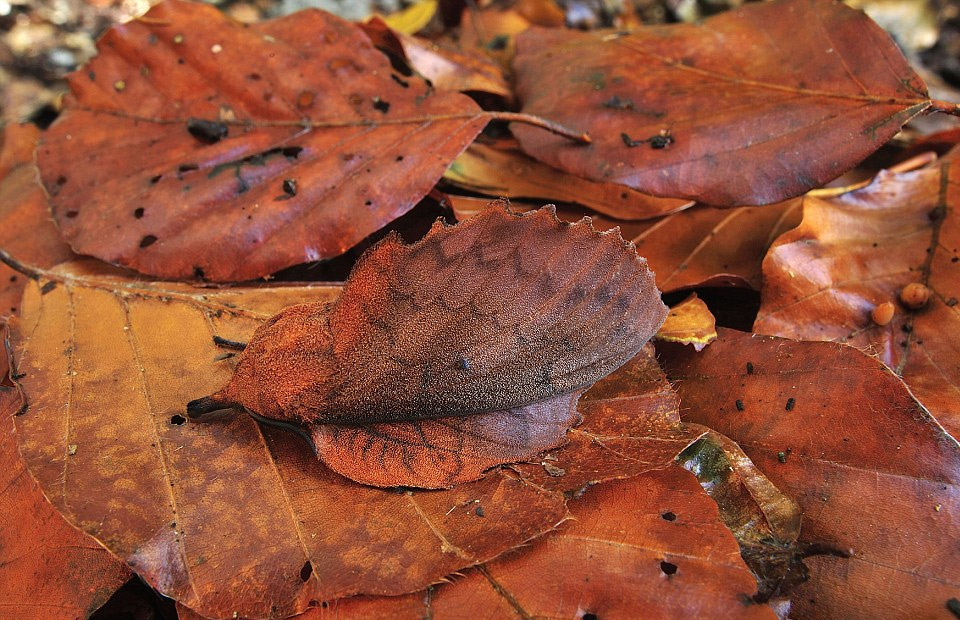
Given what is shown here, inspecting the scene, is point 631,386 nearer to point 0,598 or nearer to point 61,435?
point 61,435

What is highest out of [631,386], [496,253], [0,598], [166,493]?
[496,253]

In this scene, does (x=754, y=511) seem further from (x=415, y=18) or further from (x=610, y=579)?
(x=415, y=18)

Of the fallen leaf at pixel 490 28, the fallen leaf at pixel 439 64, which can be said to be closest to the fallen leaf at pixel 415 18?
the fallen leaf at pixel 490 28

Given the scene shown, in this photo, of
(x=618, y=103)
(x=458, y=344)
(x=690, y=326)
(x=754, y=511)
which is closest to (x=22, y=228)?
(x=458, y=344)

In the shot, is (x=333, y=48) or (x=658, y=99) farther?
(x=333, y=48)

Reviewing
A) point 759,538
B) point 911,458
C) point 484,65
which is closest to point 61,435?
point 759,538

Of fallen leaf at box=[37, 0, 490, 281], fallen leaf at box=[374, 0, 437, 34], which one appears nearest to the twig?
fallen leaf at box=[37, 0, 490, 281]
